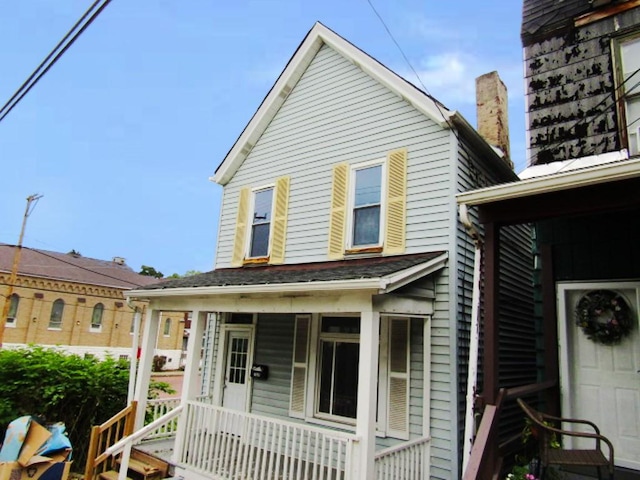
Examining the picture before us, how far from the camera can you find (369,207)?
7.20 m

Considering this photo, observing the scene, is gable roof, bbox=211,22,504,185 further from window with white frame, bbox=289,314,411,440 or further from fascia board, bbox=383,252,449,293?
window with white frame, bbox=289,314,411,440

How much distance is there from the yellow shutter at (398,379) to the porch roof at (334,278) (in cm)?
101

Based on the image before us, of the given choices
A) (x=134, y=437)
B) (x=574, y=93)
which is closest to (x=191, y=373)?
(x=134, y=437)

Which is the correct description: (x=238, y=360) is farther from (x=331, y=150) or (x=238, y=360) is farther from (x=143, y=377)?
(x=331, y=150)

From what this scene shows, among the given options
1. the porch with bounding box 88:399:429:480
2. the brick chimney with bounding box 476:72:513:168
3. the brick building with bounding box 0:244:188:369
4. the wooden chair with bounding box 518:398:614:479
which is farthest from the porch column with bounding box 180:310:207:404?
the brick building with bounding box 0:244:188:369

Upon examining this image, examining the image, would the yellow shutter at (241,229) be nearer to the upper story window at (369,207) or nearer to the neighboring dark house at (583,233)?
the upper story window at (369,207)

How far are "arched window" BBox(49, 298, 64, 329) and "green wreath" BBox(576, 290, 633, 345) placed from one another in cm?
2983

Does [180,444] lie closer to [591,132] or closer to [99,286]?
[591,132]

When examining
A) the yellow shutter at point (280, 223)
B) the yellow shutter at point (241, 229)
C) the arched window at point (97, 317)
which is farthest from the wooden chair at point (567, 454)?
the arched window at point (97, 317)

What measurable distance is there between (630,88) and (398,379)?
4.88m

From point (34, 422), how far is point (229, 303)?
369cm

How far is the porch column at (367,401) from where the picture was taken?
4652 millimetres

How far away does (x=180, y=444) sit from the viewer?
655 cm

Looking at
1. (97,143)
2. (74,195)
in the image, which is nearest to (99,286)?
(97,143)
